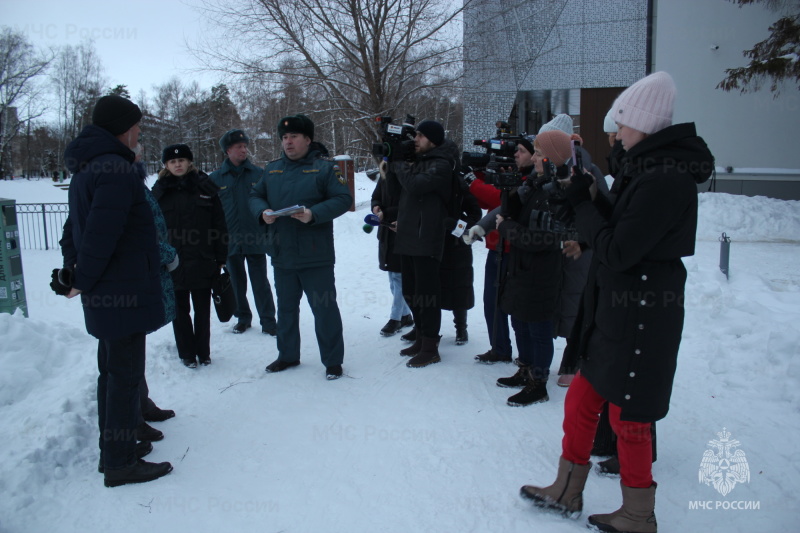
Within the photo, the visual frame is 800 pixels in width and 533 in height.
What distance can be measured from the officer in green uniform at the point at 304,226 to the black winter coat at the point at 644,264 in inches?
99.0

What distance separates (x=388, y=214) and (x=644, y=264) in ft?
11.3

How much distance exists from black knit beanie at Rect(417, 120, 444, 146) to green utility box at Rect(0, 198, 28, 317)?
4639mm

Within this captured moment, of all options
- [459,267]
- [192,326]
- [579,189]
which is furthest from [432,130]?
[192,326]

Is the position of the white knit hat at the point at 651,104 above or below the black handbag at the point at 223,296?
above

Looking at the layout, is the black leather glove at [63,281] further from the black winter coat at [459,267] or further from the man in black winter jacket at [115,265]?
the black winter coat at [459,267]

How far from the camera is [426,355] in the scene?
488cm

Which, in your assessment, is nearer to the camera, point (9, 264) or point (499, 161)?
point (499, 161)

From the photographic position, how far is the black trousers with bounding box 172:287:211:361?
15.7ft

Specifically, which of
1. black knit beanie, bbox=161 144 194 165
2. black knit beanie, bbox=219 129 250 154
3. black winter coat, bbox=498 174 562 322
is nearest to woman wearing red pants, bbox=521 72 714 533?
black winter coat, bbox=498 174 562 322

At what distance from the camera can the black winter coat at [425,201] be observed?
4574 mm

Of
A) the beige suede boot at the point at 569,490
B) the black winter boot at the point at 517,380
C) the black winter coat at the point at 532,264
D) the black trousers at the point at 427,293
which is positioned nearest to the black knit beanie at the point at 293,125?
the black trousers at the point at 427,293

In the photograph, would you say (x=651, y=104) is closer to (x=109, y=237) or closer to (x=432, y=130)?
(x=432, y=130)

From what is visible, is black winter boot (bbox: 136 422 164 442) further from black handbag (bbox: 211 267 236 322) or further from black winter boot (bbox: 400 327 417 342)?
black winter boot (bbox: 400 327 417 342)

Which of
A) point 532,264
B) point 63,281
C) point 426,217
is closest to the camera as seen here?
point 63,281
